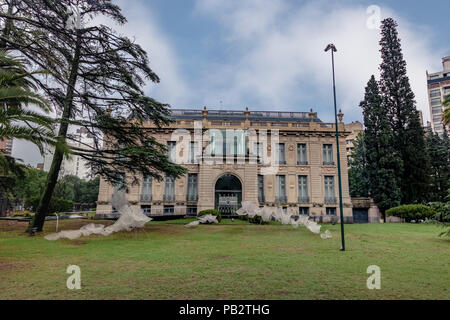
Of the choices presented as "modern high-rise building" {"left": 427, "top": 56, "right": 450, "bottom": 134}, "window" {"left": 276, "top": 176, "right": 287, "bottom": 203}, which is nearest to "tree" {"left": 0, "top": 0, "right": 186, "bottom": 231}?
"window" {"left": 276, "top": 176, "right": 287, "bottom": 203}

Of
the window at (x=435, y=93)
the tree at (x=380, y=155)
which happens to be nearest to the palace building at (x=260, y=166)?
the tree at (x=380, y=155)

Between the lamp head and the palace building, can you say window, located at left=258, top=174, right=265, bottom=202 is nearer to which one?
the palace building

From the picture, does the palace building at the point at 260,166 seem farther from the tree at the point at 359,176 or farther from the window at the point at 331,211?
the tree at the point at 359,176

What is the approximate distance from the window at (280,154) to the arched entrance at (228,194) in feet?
18.8

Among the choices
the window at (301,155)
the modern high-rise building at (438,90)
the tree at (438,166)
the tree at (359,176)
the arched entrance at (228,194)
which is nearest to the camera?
the arched entrance at (228,194)

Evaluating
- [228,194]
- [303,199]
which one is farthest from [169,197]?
[303,199]

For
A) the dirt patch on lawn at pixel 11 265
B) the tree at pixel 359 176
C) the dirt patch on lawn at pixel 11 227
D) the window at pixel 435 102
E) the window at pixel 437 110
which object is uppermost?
the window at pixel 435 102

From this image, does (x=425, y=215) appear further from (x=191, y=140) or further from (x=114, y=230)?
(x=114, y=230)

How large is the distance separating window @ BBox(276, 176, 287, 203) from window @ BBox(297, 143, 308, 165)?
8.89ft

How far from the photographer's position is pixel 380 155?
Result: 101 ft

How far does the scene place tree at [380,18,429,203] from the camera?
30.0 m

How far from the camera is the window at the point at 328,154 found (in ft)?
104

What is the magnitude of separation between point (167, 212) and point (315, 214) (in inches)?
618
